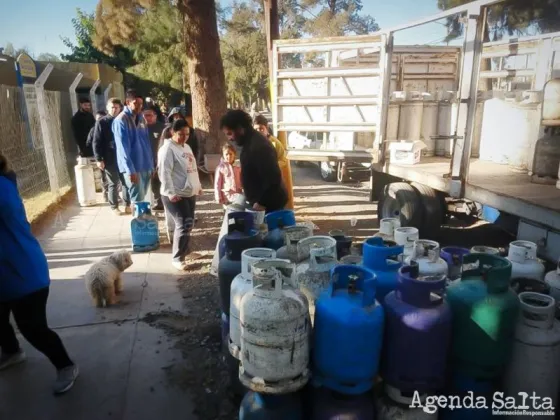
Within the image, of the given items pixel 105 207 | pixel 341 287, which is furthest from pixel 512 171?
pixel 105 207

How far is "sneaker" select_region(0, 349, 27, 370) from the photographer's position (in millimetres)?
3236

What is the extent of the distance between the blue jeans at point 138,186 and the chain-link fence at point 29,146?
7.02ft

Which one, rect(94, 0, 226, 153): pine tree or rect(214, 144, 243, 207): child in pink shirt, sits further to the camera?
rect(94, 0, 226, 153): pine tree

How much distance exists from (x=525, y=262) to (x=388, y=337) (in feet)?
4.07

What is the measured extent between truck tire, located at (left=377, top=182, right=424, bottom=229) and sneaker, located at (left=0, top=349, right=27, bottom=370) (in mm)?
4416

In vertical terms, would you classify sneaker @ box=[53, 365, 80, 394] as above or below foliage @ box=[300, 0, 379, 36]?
below

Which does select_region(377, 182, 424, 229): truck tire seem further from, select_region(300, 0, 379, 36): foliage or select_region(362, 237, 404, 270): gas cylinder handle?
select_region(300, 0, 379, 36): foliage

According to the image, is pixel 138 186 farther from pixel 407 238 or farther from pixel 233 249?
pixel 407 238

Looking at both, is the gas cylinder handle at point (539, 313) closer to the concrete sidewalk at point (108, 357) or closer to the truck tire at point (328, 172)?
the concrete sidewalk at point (108, 357)

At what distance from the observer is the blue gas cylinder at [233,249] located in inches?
109

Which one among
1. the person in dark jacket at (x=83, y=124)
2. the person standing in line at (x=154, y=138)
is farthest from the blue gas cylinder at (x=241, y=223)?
the person in dark jacket at (x=83, y=124)

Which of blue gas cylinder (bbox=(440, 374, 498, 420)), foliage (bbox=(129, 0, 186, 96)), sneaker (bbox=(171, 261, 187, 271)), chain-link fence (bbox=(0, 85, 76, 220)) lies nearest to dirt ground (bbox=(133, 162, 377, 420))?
sneaker (bbox=(171, 261, 187, 271))

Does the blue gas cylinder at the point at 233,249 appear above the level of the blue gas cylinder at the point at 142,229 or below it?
above

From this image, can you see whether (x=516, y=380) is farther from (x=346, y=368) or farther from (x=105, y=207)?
(x=105, y=207)
